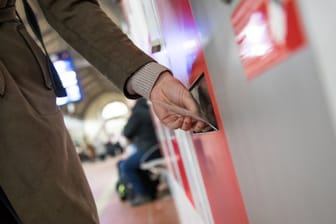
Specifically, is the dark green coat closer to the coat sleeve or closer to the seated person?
the coat sleeve

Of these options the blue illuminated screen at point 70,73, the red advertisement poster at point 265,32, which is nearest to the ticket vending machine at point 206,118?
the red advertisement poster at point 265,32

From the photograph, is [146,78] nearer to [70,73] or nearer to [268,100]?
[268,100]

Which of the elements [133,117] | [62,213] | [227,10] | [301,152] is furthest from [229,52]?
[133,117]

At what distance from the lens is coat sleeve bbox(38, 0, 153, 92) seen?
74cm

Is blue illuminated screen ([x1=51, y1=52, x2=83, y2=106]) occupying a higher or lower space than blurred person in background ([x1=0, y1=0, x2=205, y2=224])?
higher

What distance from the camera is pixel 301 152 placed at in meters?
0.35

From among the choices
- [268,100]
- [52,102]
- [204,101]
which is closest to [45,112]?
[52,102]

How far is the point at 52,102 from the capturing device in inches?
29.5

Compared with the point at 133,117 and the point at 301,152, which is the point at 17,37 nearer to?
the point at 301,152

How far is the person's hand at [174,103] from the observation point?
2.16ft

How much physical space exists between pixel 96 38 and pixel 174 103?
20cm

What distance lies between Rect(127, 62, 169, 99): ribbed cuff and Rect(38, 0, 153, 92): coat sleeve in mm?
11

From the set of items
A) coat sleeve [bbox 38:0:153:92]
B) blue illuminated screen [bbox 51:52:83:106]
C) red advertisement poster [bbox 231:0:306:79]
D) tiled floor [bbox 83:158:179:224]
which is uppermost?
blue illuminated screen [bbox 51:52:83:106]

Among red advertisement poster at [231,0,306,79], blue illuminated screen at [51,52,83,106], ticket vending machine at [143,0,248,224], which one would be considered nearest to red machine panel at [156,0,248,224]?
ticket vending machine at [143,0,248,224]
